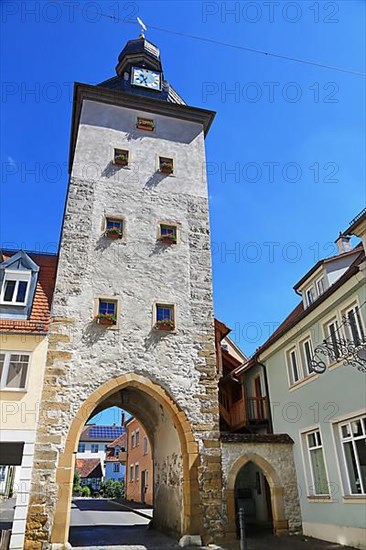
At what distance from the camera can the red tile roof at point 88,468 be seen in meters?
51.0

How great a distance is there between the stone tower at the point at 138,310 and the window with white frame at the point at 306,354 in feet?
9.46

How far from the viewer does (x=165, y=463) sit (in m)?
15.3

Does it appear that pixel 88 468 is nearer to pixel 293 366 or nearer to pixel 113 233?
pixel 113 233

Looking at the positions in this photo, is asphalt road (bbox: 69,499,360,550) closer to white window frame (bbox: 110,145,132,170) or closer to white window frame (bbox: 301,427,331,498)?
white window frame (bbox: 301,427,331,498)

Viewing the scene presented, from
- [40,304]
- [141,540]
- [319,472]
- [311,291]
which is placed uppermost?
[311,291]

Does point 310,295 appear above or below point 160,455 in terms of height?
above

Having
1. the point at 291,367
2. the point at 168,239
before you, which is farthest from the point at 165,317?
the point at 291,367

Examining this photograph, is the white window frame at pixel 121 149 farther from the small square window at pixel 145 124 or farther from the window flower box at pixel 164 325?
the window flower box at pixel 164 325

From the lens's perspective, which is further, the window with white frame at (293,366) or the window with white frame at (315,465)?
the window with white frame at (293,366)

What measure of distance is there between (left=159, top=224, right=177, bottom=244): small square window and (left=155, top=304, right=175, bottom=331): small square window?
2.59m

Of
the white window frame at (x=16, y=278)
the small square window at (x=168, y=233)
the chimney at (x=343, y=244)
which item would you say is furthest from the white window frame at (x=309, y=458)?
the white window frame at (x=16, y=278)

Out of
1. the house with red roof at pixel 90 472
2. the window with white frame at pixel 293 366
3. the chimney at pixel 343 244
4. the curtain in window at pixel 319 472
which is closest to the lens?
the curtain in window at pixel 319 472

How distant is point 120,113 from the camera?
1856 cm

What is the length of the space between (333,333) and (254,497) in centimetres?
979
